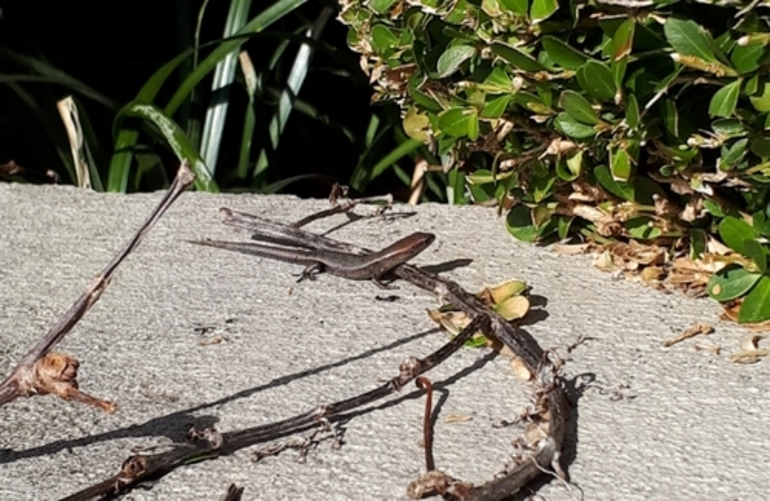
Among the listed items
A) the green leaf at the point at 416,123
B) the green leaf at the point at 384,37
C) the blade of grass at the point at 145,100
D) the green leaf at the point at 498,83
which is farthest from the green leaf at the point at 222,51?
the green leaf at the point at 498,83

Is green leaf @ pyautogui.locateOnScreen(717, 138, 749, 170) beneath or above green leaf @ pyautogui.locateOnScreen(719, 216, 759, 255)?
above

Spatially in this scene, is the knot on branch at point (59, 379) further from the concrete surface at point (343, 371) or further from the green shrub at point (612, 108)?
the green shrub at point (612, 108)

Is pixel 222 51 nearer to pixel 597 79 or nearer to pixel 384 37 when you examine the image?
pixel 384 37

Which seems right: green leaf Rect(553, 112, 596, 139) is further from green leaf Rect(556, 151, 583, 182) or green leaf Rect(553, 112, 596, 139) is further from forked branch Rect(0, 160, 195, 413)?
forked branch Rect(0, 160, 195, 413)

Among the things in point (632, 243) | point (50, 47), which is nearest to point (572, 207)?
point (632, 243)

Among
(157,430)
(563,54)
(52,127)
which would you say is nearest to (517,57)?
(563,54)

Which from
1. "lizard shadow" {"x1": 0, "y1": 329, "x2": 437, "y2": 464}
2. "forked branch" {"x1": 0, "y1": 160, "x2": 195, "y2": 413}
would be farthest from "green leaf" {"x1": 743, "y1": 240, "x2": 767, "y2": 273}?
"forked branch" {"x1": 0, "y1": 160, "x2": 195, "y2": 413}
